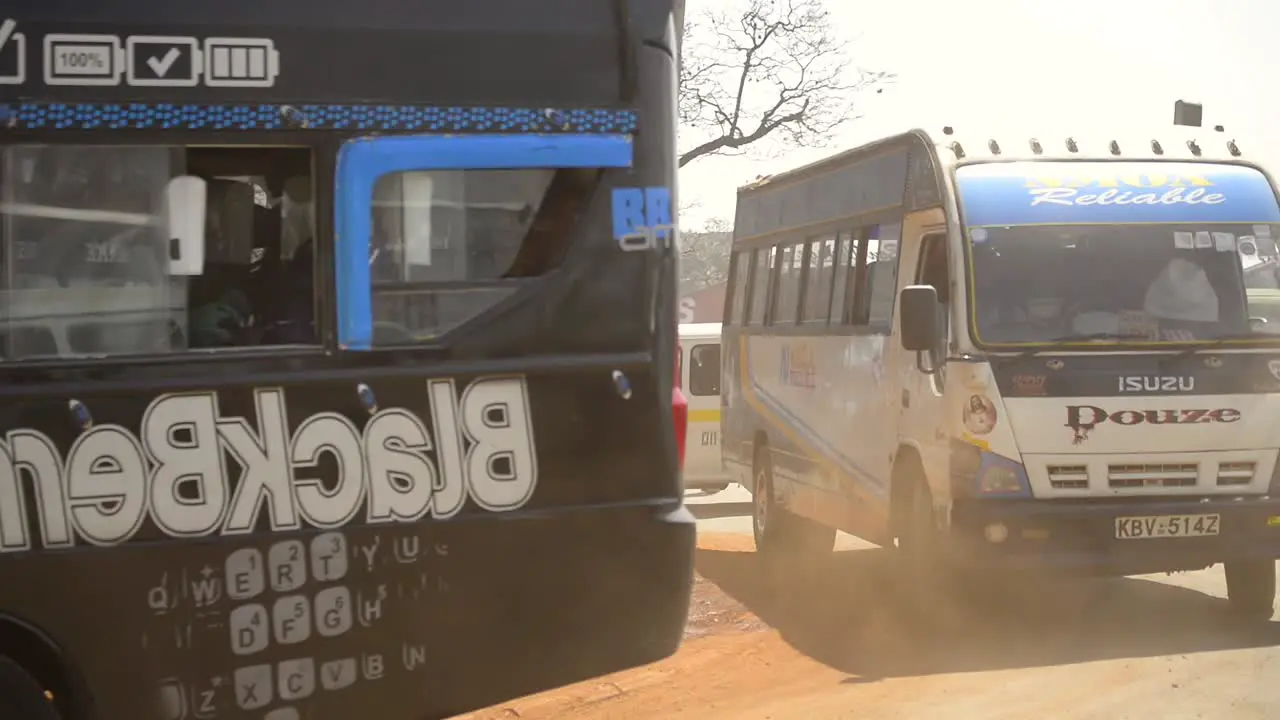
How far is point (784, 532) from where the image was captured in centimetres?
1501

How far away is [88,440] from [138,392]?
0.68ft

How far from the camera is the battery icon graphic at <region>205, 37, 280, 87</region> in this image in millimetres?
5605

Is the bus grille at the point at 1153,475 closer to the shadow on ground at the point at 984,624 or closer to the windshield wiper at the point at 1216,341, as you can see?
the windshield wiper at the point at 1216,341

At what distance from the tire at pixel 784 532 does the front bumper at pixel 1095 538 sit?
438cm

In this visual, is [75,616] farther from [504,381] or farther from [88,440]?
[504,381]

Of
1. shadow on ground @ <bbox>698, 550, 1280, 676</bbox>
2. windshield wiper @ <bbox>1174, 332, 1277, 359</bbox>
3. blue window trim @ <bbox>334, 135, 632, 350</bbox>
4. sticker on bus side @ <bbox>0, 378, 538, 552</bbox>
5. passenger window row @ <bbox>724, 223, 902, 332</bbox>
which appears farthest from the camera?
passenger window row @ <bbox>724, 223, 902, 332</bbox>

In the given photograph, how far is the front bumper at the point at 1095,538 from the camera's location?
10.3m

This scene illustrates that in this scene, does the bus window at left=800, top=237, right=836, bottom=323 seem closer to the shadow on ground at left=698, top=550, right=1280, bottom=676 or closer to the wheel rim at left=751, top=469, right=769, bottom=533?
the wheel rim at left=751, top=469, right=769, bottom=533

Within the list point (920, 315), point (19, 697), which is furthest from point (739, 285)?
point (19, 697)

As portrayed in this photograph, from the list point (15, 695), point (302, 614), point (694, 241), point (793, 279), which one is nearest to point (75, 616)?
point (15, 695)

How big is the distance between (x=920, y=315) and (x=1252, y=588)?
273 cm

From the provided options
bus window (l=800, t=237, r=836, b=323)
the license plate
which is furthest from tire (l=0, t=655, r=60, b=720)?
bus window (l=800, t=237, r=836, b=323)

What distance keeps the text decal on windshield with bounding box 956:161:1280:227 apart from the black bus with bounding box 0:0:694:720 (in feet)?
16.7

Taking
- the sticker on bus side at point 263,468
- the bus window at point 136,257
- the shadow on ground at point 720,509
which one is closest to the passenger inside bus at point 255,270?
the bus window at point 136,257
